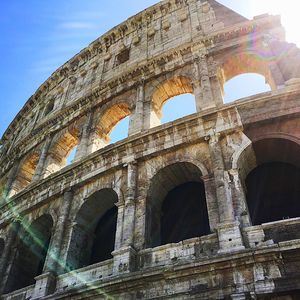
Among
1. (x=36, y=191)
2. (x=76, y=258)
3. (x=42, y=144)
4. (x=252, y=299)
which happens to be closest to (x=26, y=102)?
(x=42, y=144)

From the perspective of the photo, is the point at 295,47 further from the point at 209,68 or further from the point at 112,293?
the point at 112,293

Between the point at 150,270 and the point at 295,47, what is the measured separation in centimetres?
714

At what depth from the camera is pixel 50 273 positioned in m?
7.82

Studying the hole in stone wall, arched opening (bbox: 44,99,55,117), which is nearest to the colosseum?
the hole in stone wall

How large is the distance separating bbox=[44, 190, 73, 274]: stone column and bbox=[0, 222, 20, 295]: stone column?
1839 mm

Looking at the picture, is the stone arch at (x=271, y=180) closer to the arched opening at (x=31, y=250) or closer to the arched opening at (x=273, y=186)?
the arched opening at (x=273, y=186)

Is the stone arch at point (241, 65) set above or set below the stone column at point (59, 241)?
above

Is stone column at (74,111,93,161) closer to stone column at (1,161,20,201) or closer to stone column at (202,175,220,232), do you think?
stone column at (1,161,20,201)

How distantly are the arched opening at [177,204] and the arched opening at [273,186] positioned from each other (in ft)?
4.05

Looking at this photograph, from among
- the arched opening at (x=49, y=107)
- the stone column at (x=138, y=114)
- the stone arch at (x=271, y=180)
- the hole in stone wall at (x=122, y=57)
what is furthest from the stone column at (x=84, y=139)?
the stone arch at (x=271, y=180)

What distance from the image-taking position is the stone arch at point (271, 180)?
7895mm

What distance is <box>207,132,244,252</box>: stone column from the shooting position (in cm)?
617

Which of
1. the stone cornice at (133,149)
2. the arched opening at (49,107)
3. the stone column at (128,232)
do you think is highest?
the arched opening at (49,107)

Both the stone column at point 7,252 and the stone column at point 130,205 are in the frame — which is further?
the stone column at point 7,252
